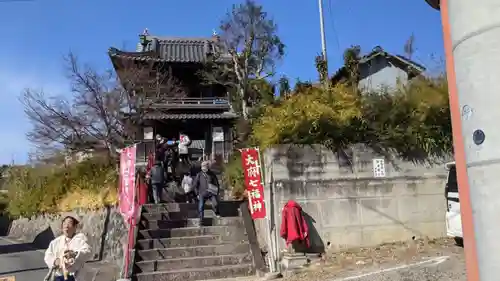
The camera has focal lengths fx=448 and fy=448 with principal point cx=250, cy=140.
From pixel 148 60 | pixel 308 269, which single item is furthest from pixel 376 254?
pixel 148 60

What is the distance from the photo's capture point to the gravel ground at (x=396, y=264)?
25.5 ft

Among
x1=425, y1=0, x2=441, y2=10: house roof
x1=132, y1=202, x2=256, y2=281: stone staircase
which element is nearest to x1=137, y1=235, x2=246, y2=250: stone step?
x1=132, y1=202, x2=256, y2=281: stone staircase

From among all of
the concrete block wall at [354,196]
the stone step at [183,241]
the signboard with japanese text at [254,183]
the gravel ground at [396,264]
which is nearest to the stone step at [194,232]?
the stone step at [183,241]

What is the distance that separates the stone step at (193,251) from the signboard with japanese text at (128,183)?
1.02 metres

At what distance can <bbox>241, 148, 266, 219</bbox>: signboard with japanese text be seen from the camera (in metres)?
10.6

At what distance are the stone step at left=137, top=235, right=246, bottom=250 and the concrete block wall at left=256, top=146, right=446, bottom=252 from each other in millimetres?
1887

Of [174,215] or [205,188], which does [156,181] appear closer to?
[174,215]

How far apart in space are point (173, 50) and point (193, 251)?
21.1 metres

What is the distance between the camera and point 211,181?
466 inches

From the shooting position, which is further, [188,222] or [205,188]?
[188,222]

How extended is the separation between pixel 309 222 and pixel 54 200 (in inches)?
514

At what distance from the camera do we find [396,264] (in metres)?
8.74

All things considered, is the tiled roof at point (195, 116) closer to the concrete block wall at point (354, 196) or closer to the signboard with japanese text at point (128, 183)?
the signboard with japanese text at point (128, 183)

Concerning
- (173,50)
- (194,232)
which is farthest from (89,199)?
(173,50)
